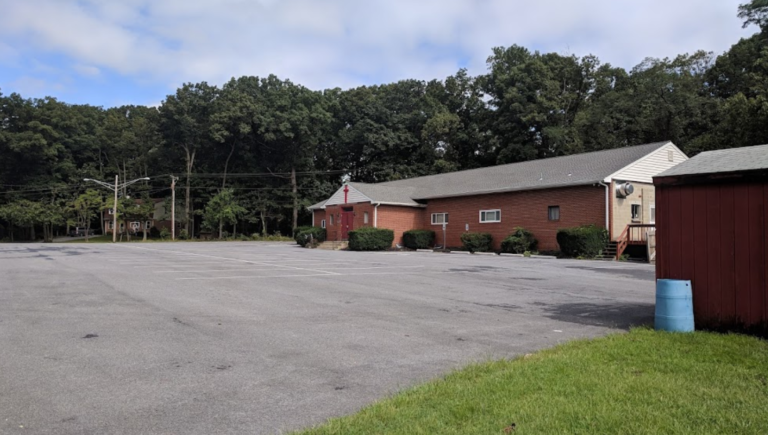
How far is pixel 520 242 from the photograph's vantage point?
27.7 meters

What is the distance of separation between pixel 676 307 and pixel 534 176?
79.0 feet

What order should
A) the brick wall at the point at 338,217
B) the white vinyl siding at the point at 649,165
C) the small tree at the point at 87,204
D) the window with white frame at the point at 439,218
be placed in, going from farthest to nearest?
the small tree at the point at 87,204 → the brick wall at the point at 338,217 → the window with white frame at the point at 439,218 → the white vinyl siding at the point at 649,165

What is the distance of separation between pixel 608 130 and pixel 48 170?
6399 centimetres

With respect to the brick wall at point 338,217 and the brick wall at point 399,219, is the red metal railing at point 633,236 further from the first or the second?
the brick wall at point 338,217

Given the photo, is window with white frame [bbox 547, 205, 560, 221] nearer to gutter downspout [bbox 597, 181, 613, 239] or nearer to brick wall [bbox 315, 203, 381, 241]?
gutter downspout [bbox 597, 181, 613, 239]

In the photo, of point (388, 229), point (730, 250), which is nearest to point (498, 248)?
point (388, 229)

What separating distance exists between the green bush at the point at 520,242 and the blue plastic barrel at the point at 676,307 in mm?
20961

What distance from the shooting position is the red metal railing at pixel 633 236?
933 inches

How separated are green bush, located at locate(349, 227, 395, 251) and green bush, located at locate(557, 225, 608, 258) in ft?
40.5

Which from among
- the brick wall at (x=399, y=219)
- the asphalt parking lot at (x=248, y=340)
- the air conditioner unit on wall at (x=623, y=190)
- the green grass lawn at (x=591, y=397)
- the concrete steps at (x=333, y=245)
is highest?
the air conditioner unit on wall at (x=623, y=190)

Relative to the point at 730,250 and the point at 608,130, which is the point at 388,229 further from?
the point at 730,250

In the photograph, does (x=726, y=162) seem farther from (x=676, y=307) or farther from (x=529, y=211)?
(x=529, y=211)

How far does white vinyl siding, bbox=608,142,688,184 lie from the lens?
2541 cm

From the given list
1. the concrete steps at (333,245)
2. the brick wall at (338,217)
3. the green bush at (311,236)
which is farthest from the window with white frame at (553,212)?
the green bush at (311,236)
